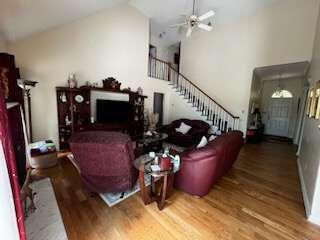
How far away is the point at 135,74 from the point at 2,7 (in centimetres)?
400

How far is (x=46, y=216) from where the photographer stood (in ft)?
6.91

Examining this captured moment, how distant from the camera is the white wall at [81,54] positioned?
13.6ft

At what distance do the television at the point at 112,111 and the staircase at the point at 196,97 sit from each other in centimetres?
215

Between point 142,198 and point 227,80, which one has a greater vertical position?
point 227,80

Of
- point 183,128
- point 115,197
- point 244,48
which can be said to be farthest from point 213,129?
point 115,197

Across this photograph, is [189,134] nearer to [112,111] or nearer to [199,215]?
[112,111]

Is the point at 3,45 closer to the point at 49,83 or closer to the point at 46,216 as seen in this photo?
the point at 49,83

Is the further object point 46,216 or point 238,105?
point 238,105

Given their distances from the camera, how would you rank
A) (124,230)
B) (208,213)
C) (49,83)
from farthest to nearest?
(49,83), (208,213), (124,230)

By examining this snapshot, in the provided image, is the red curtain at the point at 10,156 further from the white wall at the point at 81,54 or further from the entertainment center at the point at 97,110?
the white wall at the point at 81,54

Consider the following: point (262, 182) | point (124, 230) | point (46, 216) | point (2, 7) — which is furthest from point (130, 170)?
point (2, 7)

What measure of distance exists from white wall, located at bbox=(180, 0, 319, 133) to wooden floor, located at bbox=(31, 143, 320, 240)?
383 cm

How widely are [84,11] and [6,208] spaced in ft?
16.2

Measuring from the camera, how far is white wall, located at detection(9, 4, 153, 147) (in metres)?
4.14
